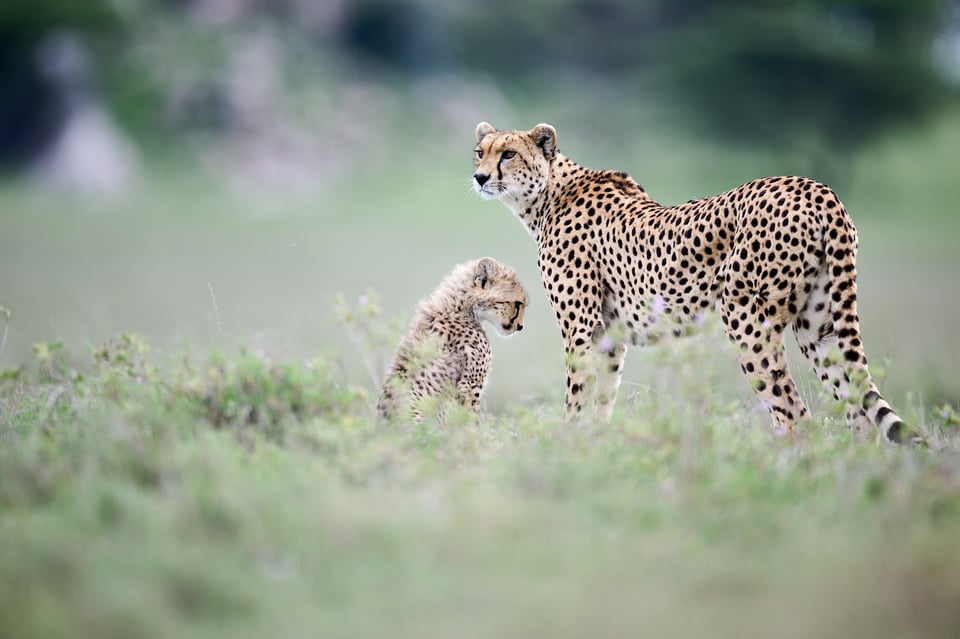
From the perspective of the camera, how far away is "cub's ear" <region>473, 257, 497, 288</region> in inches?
208

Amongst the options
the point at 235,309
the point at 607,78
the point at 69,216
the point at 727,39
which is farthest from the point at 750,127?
the point at 235,309

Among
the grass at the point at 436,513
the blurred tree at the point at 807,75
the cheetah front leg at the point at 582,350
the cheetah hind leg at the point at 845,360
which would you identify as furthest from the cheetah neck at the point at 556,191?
the blurred tree at the point at 807,75

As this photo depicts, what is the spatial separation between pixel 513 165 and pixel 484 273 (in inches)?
20.5

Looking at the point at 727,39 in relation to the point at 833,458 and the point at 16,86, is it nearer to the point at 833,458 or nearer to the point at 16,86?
the point at 16,86

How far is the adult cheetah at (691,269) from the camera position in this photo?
4434mm

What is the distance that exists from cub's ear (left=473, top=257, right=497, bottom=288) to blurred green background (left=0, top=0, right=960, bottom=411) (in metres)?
14.4

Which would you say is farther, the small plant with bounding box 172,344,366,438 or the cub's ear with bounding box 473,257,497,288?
the cub's ear with bounding box 473,257,497,288

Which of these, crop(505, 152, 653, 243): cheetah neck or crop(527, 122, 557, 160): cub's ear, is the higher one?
crop(527, 122, 557, 160): cub's ear

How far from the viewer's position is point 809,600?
2.90 m

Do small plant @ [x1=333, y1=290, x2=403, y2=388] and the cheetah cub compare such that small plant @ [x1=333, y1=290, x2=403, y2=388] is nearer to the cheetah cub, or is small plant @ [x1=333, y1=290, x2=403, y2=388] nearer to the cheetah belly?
the cheetah cub

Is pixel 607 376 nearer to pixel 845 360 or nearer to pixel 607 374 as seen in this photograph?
pixel 607 374

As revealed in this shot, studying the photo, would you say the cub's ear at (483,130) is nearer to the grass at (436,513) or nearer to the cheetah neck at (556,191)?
the cheetah neck at (556,191)

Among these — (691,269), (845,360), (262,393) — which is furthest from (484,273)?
(845,360)

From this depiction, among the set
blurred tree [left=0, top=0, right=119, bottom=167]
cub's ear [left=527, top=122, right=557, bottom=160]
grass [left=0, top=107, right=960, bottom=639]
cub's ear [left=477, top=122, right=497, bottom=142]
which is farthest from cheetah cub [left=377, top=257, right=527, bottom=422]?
blurred tree [left=0, top=0, right=119, bottom=167]
